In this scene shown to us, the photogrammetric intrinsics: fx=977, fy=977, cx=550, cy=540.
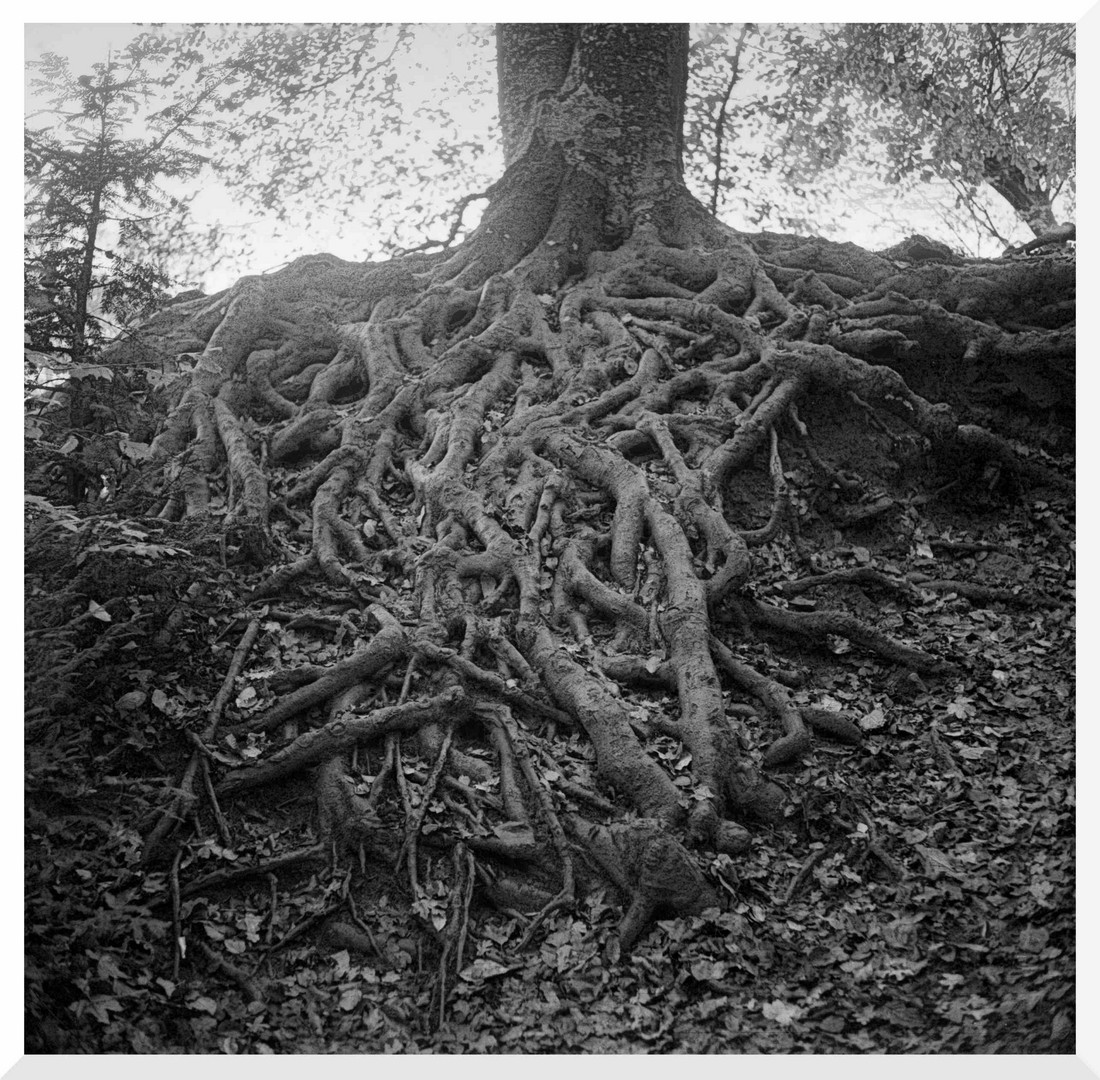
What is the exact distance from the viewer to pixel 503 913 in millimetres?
3941

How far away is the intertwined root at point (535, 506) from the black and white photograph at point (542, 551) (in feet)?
0.10

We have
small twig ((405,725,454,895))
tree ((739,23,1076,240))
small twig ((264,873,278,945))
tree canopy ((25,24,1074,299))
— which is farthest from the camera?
tree canopy ((25,24,1074,299))

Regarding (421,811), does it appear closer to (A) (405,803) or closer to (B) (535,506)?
(A) (405,803)


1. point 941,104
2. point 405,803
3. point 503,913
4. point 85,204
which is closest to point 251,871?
point 405,803

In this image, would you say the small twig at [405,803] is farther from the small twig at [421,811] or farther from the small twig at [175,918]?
the small twig at [175,918]

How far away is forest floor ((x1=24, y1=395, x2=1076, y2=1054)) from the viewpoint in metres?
3.72

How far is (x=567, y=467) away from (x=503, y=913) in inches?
104

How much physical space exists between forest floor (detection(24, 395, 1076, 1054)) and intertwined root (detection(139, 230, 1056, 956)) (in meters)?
0.18

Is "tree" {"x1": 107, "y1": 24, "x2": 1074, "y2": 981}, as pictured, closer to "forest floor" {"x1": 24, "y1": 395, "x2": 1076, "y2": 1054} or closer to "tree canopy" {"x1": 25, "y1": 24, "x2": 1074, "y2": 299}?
"forest floor" {"x1": 24, "y1": 395, "x2": 1076, "y2": 1054}

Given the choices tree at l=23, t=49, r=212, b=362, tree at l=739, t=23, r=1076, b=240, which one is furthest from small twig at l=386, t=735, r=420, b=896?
tree at l=739, t=23, r=1076, b=240

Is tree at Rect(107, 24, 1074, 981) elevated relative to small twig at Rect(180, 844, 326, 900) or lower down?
elevated

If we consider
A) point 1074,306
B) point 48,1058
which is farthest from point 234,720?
point 1074,306
